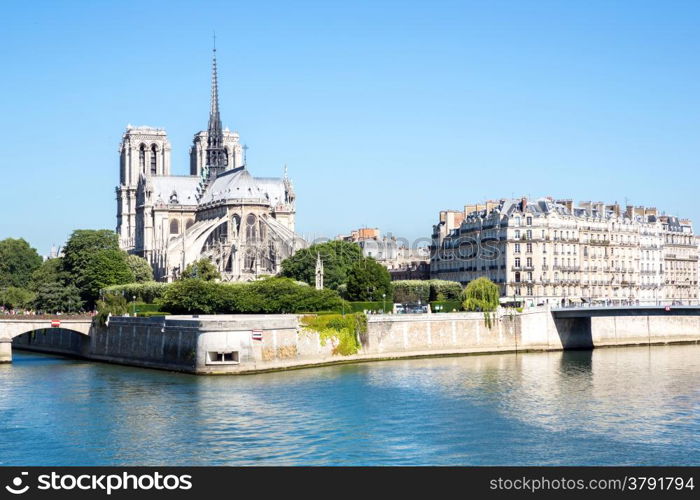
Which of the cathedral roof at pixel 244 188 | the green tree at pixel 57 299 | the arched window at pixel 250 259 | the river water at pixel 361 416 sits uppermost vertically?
the cathedral roof at pixel 244 188

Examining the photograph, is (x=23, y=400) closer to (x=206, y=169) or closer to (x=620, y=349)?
(x=620, y=349)

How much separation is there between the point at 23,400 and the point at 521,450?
67.1 ft

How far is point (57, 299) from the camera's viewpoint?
249 ft

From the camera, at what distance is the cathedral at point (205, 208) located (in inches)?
3979

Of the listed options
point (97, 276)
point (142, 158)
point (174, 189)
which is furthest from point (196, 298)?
point (142, 158)

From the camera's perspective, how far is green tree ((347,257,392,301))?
73125 millimetres

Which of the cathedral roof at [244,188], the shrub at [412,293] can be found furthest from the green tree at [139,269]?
the shrub at [412,293]

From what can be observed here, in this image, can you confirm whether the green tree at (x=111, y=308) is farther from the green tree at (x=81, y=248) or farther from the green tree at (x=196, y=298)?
the green tree at (x=81, y=248)

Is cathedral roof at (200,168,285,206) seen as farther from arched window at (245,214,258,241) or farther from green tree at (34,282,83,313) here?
green tree at (34,282,83,313)

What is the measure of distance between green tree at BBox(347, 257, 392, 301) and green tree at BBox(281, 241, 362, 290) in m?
7.99

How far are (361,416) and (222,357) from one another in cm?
1500

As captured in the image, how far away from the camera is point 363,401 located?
4272cm

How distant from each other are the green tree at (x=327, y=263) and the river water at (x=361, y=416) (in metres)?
27.5

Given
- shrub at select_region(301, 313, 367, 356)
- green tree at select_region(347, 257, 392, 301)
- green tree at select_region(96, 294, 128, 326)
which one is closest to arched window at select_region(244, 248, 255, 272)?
green tree at select_region(347, 257, 392, 301)
